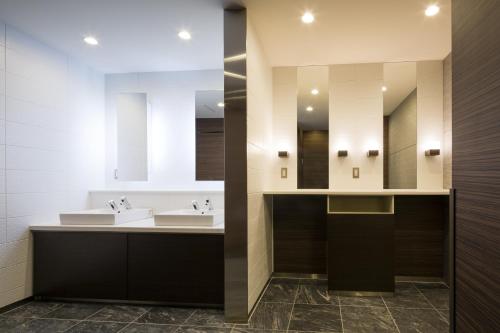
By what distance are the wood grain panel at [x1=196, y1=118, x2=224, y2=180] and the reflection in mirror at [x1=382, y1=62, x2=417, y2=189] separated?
73.0 inches

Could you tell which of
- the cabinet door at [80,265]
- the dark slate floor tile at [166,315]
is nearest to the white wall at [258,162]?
the dark slate floor tile at [166,315]

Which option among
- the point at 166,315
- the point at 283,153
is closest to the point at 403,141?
the point at 283,153

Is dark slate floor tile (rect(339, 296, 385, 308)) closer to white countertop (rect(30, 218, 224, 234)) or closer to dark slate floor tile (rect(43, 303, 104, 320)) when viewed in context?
white countertop (rect(30, 218, 224, 234))

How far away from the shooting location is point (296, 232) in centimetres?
406

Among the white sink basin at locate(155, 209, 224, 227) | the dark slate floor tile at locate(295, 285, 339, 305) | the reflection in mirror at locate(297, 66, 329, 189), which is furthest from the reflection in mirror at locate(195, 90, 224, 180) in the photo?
the dark slate floor tile at locate(295, 285, 339, 305)

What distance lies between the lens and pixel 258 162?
3.27m

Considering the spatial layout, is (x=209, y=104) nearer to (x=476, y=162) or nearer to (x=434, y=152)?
(x=434, y=152)

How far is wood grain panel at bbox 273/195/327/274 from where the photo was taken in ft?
13.2

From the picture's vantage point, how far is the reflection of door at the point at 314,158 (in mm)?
4078

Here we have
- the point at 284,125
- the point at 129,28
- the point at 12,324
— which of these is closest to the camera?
the point at 12,324

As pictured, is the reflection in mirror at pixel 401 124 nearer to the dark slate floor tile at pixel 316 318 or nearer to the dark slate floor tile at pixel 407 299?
Answer: the dark slate floor tile at pixel 407 299

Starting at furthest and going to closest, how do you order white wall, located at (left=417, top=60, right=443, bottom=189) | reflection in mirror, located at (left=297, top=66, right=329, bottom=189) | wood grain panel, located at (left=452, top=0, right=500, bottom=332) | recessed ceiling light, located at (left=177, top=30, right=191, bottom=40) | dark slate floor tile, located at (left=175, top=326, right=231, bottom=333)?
reflection in mirror, located at (left=297, top=66, right=329, bottom=189) → white wall, located at (left=417, top=60, right=443, bottom=189) → recessed ceiling light, located at (left=177, top=30, right=191, bottom=40) → dark slate floor tile, located at (left=175, top=326, right=231, bottom=333) → wood grain panel, located at (left=452, top=0, right=500, bottom=332)

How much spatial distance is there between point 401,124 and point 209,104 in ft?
7.12

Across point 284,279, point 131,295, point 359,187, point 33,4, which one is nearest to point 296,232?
point 284,279
